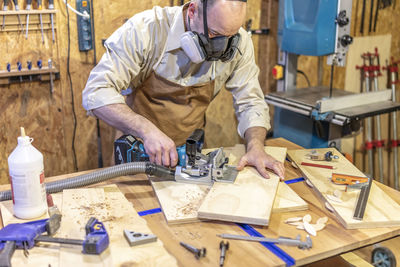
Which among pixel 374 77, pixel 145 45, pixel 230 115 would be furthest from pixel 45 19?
pixel 374 77

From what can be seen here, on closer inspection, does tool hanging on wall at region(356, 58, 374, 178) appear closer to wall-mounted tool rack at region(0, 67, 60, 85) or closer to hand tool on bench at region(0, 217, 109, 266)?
wall-mounted tool rack at region(0, 67, 60, 85)

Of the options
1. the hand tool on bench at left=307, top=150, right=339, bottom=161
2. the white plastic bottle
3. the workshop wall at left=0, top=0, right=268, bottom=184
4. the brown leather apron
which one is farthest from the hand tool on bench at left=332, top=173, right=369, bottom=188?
the workshop wall at left=0, top=0, right=268, bottom=184

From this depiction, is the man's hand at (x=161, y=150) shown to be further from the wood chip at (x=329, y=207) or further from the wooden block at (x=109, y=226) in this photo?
the wood chip at (x=329, y=207)

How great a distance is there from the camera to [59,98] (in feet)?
9.90

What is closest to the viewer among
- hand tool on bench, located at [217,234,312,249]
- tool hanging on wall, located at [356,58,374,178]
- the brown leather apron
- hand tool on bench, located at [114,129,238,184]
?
hand tool on bench, located at [217,234,312,249]

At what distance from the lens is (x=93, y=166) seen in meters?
3.26

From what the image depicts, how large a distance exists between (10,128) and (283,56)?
76.3 inches

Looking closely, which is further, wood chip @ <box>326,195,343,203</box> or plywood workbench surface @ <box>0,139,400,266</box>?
wood chip @ <box>326,195,343,203</box>

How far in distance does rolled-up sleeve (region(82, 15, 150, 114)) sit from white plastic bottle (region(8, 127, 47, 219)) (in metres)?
0.58

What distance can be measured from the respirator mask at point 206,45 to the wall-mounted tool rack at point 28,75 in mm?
1283

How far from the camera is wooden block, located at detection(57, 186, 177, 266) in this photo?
1.28 metres

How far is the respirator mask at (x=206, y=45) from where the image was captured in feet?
6.23

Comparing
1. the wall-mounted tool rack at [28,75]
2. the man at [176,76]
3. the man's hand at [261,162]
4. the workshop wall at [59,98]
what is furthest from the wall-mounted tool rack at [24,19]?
the man's hand at [261,162]

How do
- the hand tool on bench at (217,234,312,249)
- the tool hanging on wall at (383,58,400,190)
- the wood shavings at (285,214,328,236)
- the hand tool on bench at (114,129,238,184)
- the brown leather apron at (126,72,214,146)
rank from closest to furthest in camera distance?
the hand tool on bench at (217,234,312,249), the wood shavings at (285,214,328,236), the hand tool on bench at (114,129,238,184), the brown leather apron at (126,72,214,146), the tool hanging on wall at (383,58,400,190)
